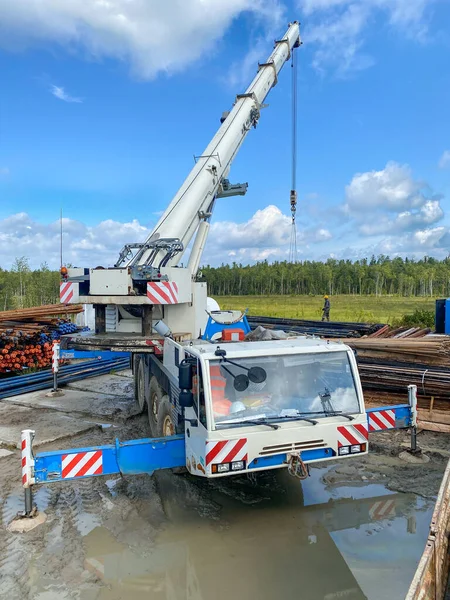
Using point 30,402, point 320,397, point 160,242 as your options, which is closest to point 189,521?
point 320,397

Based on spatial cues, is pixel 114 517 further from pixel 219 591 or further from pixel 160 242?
pixel 160 242

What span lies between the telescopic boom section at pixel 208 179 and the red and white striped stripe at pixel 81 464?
387 centimetres

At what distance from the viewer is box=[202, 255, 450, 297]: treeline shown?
7300 centimetres

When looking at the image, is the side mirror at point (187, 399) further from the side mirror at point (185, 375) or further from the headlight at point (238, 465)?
the headlight at point (238, 465)

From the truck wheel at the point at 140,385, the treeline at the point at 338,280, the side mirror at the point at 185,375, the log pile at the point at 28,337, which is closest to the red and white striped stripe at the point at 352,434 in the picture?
the side mirror at the point at 185,375

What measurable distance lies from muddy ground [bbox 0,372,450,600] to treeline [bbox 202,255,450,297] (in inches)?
2404

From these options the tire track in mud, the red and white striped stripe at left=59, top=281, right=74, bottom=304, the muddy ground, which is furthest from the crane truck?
the red and white striped stripe at left=59, top=281, right=74, bottom=304

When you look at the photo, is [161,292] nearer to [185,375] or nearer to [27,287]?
[185,375]

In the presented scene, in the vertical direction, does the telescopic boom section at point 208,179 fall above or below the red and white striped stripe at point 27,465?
above

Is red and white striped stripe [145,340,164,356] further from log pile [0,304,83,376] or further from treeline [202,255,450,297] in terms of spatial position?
treeline [202,255,450,297]

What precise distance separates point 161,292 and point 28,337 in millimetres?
7554

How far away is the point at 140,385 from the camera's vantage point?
9.76m

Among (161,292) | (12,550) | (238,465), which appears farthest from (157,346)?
(12,550)

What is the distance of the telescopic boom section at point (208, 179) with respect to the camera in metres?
9.12
